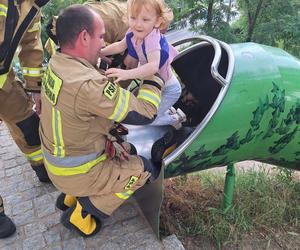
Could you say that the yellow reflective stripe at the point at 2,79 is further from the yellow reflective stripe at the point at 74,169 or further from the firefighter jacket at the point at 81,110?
the yellow reflective stripe at the point at 74,169

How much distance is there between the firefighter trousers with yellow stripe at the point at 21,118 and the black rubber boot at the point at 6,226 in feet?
1.80

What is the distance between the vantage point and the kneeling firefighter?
2.27 m

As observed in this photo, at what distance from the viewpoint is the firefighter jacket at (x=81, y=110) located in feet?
6.21

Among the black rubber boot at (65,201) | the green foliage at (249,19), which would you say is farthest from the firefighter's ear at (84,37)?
the green foliage at (249,19)

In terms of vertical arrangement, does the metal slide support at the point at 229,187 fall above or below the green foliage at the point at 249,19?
above

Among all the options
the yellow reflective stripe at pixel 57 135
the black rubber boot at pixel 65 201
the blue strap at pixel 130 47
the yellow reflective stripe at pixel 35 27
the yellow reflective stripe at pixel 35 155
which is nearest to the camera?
the yellow reflective stripe at pixel 57 135

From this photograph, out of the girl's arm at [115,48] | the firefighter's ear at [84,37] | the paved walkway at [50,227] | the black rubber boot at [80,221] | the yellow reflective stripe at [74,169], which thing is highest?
the firefighter's ear at [84,37]

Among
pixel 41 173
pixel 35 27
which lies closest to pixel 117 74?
pixel 35 27

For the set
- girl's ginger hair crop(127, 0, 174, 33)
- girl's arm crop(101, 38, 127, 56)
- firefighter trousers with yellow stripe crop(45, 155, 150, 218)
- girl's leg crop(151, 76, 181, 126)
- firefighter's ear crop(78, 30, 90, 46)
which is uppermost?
girl's ginger hair crop(127, 0, 174, 33)

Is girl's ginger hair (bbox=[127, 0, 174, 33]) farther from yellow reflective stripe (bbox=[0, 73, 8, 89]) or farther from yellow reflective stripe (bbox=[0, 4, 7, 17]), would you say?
yellow reflective stripe (bbox=[0, 73, 8, 89])

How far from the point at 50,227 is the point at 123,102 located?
3.73 ft

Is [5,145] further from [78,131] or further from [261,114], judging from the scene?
[261,114]

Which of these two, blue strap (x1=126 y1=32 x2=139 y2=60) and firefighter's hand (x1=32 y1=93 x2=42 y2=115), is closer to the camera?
blue strap (x1=126 y1=32 x2=139 y2=60)

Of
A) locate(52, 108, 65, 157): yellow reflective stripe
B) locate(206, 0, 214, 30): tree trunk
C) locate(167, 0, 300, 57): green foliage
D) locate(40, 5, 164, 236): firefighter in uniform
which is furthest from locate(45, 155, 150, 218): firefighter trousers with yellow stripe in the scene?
locate(206, 0, 214, 30): tree trunk
